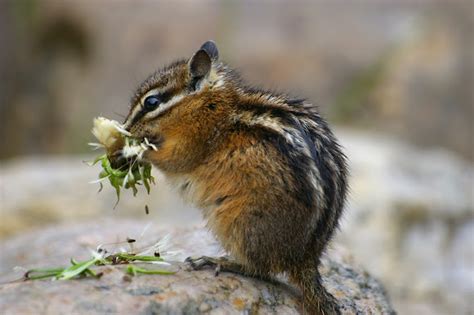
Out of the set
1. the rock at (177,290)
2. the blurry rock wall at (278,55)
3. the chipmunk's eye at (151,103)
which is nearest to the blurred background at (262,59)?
the blurry rock wall at (278,55)

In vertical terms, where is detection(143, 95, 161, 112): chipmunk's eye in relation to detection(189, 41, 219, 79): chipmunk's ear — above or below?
below

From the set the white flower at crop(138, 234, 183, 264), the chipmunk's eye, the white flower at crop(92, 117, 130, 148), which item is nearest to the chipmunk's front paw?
the white flower at crop(138, 234, 183, 264)

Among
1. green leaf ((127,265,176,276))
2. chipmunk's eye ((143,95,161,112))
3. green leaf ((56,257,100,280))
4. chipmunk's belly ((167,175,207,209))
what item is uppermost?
chipmunk's eye ((143,95,161,112))

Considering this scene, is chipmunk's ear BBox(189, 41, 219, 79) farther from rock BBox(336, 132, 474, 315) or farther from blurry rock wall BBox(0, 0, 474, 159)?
blurry rock wall BBox(0, 0, 474, 159)

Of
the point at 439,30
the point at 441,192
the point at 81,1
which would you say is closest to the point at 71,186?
the point at 441,192

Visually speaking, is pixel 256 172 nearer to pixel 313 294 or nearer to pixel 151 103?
pixel 313 294

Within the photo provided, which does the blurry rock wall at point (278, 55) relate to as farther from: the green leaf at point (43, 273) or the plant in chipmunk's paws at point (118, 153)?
the green leaf at point (43, 273)

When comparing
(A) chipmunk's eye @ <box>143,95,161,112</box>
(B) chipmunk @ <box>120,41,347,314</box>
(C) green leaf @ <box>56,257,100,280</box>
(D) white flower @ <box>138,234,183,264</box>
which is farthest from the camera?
(A) chipmunk's eye @ <box>143,95,161,112</box>
